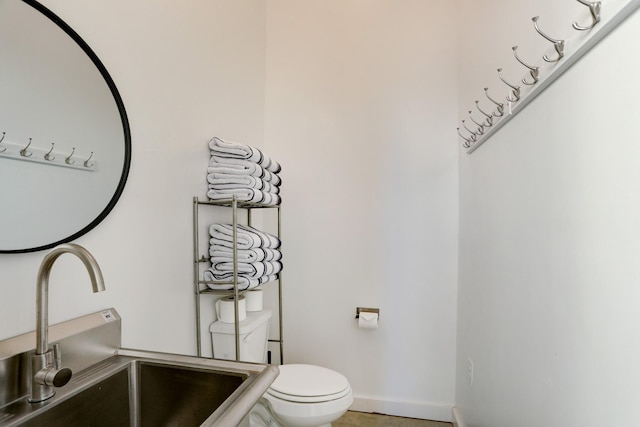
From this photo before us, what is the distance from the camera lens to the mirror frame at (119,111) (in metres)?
0.86

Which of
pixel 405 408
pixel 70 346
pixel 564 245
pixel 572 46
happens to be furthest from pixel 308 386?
pixel 572 46

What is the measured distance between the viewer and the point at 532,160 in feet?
3.24

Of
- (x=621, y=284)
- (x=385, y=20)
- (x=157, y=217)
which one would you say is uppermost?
(x=385, y=20)

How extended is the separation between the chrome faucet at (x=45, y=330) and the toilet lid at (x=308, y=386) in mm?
940

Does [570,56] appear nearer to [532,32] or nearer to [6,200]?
[532,32]

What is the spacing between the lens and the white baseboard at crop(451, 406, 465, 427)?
1779 mm

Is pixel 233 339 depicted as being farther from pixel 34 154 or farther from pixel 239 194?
pixel 34 154

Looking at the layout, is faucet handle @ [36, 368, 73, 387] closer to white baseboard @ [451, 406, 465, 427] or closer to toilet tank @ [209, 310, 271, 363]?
toilet tank @ [209, 310, 271, 363]

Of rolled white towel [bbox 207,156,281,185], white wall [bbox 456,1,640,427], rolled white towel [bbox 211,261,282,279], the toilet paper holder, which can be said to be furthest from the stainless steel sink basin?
the toilet paper holder

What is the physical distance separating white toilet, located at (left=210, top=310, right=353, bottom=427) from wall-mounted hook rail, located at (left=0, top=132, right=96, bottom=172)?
948 millimetres

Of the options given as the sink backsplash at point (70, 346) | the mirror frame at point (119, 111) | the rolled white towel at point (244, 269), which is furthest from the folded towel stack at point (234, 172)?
the sink backsplash at point (70, 346)

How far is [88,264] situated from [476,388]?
164 centimetres

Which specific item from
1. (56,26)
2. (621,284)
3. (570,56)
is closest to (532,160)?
(570,56)

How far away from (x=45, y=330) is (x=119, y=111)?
0.69 m
